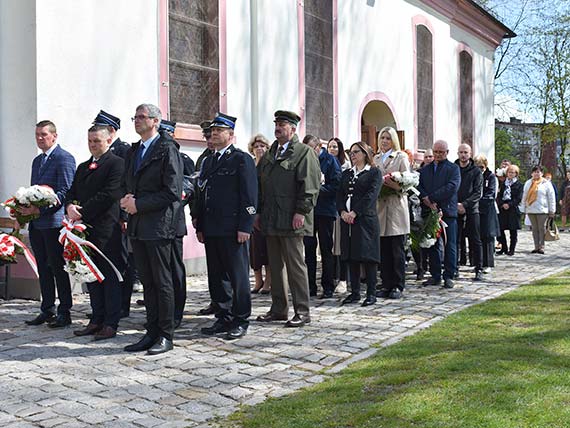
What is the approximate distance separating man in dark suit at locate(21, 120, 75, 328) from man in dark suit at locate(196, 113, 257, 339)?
1406 millimetres

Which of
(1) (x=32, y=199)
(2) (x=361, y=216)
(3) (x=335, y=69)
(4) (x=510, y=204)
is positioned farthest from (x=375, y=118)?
(1) (x=32, y=199)

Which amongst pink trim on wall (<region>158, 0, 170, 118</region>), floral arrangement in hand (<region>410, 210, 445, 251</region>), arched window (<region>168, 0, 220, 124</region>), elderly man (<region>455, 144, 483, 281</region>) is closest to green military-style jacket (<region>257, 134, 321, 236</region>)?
floral arrangement in hand (<region>410, 210, 445, 251</region>)

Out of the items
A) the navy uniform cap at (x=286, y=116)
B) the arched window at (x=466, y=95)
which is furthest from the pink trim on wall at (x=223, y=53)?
the arched window at (x=466, y=95)

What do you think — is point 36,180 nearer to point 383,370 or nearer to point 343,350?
point 343,350

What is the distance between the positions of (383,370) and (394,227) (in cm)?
373

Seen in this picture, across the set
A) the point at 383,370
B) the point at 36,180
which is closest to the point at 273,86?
the point at 36,180

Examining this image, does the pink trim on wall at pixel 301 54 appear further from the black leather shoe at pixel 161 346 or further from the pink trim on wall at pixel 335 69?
the black leather shoe at pixel 161 346

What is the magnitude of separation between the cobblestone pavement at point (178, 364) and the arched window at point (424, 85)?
11.3 meters

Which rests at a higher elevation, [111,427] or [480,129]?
[480,129]

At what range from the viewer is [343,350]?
20.9 feet

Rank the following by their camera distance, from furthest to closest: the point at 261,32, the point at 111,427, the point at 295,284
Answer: the point at 261,32 < the point at 295,284 < the point at 111,427

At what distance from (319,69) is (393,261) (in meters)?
6.56

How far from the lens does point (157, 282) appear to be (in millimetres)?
6242

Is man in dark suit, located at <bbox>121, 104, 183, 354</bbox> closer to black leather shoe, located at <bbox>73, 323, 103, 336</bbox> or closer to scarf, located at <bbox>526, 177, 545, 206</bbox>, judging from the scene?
black leather shoe, located at <bbox>73, 323, 103, 336</bbox>
